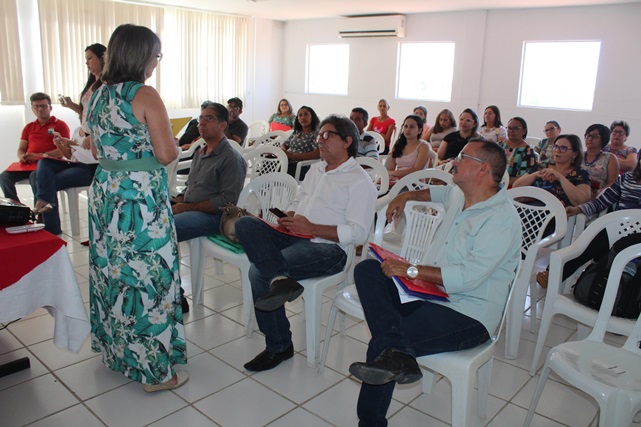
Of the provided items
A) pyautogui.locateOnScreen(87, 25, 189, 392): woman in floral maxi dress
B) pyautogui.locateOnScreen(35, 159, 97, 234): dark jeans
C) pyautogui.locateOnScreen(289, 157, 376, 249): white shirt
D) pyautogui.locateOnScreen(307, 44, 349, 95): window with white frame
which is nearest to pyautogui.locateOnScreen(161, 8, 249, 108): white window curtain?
pyautogui.locateOnScreen(307, 44, 349, 95): window with white frame

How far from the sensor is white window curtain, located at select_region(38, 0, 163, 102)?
7.07 metres

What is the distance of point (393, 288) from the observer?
1880 millimetres

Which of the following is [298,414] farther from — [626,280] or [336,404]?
[626,280]

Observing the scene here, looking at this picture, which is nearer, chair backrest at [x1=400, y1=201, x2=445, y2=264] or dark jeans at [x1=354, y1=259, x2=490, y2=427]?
dark jeans at [x1=354, y1=259, x2=490, y2=427]

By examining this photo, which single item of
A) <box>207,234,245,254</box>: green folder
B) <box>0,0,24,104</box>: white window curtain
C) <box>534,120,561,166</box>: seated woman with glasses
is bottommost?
<box>207,234,245,254</box>: green folder

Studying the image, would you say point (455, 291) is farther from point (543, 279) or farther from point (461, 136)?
point (461, 136)

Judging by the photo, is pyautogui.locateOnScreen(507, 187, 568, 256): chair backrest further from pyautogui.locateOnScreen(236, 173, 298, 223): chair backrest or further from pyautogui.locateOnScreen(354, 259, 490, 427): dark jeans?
pyautogui.locateOnScreen(236, 173, 298, 223): chair backrest

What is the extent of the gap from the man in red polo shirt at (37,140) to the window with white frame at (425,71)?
5.84 meters

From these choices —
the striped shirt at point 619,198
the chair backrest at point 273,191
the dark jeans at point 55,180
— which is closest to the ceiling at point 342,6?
the striped shirt at point 619,198

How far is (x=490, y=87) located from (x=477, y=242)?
657 cm

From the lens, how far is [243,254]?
2.49m

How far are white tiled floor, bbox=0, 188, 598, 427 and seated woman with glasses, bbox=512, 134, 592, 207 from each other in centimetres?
123

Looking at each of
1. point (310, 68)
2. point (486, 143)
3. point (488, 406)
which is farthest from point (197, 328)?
point (310, 68)

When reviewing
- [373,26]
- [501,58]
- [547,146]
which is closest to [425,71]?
[373,26]
